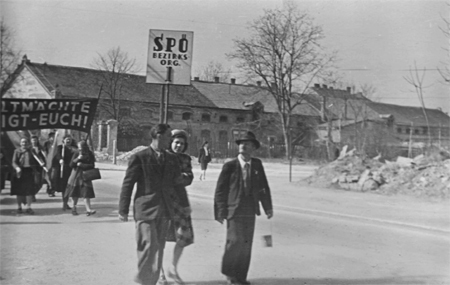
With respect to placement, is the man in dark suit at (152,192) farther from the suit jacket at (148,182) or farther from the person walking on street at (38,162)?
the person walking on street at (38,162)

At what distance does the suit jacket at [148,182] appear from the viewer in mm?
3268

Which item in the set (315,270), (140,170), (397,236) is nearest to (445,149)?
(397,236)

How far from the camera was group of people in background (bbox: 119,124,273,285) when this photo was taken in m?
3.29

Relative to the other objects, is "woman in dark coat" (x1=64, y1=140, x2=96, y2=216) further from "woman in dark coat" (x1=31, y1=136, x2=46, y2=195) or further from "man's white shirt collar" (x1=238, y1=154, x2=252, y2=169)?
"man's white shirt collar" (x1=238, y1=154, x2=252, y2=169)

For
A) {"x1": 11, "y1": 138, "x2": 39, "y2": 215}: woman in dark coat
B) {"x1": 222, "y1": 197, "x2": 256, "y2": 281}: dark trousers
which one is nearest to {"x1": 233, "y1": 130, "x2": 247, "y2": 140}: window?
{"x1": 222, "y1": 197, "x2": 256, "y2": 281}: dark trousers

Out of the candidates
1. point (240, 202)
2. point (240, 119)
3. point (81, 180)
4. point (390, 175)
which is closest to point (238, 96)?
point (240, 119)

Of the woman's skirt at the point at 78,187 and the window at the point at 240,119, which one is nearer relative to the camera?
the woman's skirt at the point at 78,187

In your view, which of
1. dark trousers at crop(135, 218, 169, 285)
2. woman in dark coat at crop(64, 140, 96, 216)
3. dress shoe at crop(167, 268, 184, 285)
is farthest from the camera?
dress shoe at crop(167, 268, 184, 285)

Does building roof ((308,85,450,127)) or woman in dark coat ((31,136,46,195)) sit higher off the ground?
building roof ((308,85,450,127))

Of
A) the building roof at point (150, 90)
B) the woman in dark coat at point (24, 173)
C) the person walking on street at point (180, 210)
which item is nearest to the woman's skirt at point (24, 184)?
the woman in dark coat at point (24, 173)

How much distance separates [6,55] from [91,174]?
102 centimetres

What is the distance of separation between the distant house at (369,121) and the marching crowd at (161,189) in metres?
0.81

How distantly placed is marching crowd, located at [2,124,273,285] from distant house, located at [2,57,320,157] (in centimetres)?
10

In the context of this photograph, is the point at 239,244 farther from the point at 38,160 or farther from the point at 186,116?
the point at 38,160
